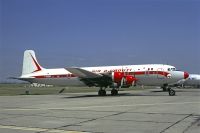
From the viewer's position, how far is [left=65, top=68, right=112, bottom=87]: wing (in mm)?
33094

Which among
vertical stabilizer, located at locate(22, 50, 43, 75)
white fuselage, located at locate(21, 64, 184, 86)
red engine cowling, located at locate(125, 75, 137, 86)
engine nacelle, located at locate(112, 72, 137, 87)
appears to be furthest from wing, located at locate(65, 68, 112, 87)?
vertical stabilizer, located at locate(22, 50, 43, 75)

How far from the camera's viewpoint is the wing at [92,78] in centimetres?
3309

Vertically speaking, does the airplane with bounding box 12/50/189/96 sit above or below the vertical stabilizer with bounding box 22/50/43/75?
below

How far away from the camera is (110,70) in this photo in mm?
34812

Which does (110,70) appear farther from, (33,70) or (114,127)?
(114,127)

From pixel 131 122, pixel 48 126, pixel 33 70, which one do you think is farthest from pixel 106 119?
pixel 33 70

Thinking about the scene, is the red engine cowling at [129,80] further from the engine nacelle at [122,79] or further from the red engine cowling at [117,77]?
the red engine cowling at [117,77]

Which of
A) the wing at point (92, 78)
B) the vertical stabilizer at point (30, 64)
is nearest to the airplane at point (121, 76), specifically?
the wing at point (92, 78)

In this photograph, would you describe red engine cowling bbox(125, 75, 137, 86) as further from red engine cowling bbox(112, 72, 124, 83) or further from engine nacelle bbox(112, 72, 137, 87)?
red engine cowling bbox(112, 72, 124, 83)

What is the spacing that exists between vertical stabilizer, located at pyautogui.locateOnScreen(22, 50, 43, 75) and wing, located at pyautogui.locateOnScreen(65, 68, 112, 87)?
8111mm

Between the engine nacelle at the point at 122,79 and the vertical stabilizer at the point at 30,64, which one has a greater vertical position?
the vertical stabilizer at the point at 30,64

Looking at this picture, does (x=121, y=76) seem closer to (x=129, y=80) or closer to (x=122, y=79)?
(x=122, y=79)

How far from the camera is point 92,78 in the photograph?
3394cm

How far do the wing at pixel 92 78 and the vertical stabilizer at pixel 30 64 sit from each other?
811 centimetres
